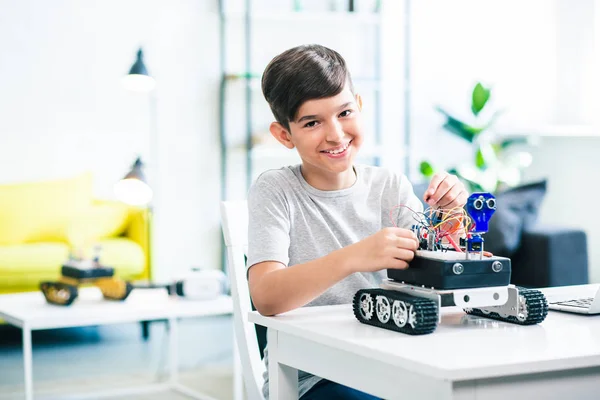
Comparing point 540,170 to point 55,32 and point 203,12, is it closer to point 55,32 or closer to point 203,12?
point 203,12

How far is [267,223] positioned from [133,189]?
2.14 m

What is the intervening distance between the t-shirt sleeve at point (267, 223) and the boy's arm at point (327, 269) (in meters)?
0.05

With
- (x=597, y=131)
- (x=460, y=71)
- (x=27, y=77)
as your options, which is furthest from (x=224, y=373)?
(x=460, y=71)

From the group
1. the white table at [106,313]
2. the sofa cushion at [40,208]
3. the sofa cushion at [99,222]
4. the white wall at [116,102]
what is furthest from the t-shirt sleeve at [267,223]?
the white wall at [116,102]

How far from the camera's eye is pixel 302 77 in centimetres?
137

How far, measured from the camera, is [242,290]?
1.47 m

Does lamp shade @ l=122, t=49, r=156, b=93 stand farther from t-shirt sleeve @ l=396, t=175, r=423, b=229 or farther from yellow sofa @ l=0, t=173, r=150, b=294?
t-shirt sleeve @ l=396, t=175, r=423, b=229

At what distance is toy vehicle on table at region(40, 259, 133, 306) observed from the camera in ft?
9.41

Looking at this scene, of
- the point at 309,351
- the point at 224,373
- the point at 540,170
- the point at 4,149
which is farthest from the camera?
the point at 540,170

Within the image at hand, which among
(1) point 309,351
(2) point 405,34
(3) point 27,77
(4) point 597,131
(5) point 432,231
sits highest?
(2) point 405,34

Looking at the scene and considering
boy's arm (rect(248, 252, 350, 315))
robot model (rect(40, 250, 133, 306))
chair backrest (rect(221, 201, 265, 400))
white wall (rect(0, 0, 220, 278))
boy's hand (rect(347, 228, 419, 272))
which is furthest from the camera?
white wall (rect(0, 0, 220, 278))

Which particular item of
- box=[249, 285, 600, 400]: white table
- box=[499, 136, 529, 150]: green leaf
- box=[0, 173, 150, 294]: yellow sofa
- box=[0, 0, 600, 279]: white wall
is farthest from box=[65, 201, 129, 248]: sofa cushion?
box=[249, 285, 600, 400]: white table

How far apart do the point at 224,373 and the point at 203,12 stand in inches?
95.4

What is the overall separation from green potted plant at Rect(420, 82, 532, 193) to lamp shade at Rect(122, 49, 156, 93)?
71.5 inches
